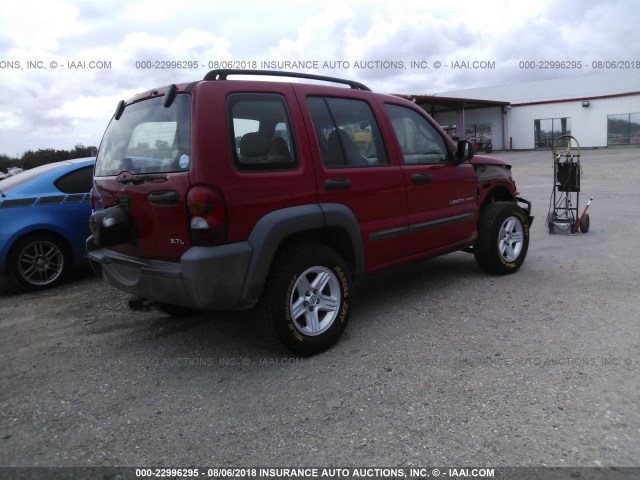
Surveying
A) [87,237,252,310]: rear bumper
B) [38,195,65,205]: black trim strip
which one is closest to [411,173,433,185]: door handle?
[87,237,252,310]: rear bumper

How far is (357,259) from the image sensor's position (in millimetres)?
4027

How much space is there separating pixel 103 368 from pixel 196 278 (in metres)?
1.23

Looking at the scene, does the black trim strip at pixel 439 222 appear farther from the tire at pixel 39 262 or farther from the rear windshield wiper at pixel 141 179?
the tire at pixel 39 262

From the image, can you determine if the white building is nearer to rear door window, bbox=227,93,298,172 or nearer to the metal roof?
the metal roof

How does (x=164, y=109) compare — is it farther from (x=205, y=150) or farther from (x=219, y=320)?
(x=219, y=320)

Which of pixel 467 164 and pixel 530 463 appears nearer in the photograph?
pixel 530 463

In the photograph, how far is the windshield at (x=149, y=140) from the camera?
327 centimetres

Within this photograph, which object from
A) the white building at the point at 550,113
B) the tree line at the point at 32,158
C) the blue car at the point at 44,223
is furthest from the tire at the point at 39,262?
the white building at the point at 550,113

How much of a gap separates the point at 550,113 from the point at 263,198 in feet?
124

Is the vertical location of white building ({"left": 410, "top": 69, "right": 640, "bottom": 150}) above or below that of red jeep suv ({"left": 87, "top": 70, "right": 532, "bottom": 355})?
above

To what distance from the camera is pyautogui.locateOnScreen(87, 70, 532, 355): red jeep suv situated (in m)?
3.20

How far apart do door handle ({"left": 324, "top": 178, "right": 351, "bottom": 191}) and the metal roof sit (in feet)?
118

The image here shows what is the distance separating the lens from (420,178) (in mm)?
4527

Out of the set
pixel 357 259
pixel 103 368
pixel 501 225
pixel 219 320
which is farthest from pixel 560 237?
pixel 103 368
